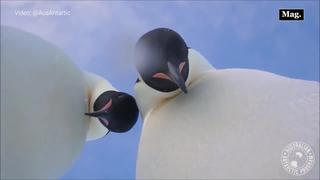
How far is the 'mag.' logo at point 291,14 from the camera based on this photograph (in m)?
0.84


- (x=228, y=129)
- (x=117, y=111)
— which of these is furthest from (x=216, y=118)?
(x=117, y=111)

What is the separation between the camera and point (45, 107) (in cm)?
85

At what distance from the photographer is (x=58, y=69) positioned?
0.88 metres

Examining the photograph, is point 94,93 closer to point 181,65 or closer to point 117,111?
point 117,111

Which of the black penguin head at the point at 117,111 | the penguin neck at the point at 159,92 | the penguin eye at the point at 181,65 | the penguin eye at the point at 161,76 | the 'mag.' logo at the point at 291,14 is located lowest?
the black penguin head at the point at 117,111

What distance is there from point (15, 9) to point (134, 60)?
0.81 feet

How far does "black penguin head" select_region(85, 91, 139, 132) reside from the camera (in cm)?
88

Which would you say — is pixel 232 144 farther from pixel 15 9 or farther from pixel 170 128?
pixel 15 9

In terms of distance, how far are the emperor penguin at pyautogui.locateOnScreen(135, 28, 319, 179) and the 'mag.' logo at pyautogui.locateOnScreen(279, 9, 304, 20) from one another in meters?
0.11

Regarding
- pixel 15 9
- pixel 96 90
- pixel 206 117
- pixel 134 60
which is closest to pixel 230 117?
pixel 206 117

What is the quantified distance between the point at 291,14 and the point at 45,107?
435 mm

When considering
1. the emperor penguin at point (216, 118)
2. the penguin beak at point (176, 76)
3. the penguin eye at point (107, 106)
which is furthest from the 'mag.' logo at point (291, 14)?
the penguin eye at point (107, 106)

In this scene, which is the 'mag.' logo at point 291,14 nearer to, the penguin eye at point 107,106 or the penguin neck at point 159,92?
the penguin neck at point 159,92

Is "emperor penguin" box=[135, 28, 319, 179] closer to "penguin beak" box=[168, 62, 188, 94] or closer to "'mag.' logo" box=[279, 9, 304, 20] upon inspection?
"penguin beak" box=[168, 62, 188, 94]
